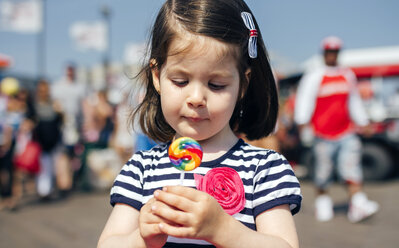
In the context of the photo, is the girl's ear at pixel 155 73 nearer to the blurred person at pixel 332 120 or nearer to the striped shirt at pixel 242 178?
the striped shirt at pixel 242 178

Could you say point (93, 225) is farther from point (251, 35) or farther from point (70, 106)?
point (251, 35)

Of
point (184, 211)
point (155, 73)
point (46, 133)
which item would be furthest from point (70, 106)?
point (184, 211)

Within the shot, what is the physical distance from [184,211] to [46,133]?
5650mm

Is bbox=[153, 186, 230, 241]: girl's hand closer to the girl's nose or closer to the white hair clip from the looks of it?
the girl's nose

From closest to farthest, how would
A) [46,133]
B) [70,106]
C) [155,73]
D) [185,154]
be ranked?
1. [185,154]
2. [155,73]
3. [46,133]
4. [70,106]

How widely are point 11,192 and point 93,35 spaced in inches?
359

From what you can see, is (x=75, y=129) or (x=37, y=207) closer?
(x=37, y=207)

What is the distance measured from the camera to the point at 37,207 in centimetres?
594

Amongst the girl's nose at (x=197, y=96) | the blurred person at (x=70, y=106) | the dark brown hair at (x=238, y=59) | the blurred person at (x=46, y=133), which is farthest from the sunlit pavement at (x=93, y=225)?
the girl's nose at (x=197, y=96)

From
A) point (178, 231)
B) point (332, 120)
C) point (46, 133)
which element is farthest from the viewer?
point (46, 133)

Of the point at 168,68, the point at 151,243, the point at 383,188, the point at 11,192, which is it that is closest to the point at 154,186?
the point at 151,243

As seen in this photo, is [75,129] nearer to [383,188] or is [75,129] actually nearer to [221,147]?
[383,188]

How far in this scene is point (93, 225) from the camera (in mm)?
4828

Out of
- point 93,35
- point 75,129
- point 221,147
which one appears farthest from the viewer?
point 93,35
